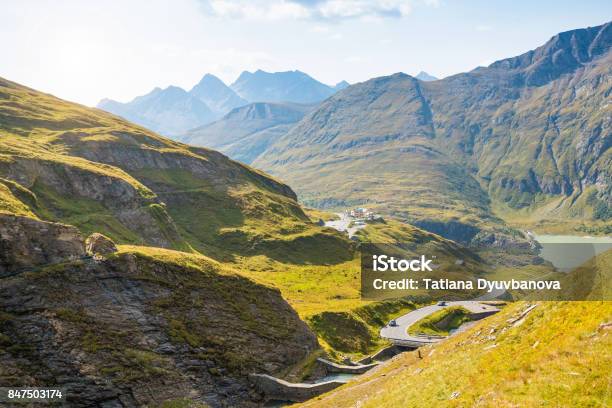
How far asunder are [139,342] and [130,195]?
93.1m

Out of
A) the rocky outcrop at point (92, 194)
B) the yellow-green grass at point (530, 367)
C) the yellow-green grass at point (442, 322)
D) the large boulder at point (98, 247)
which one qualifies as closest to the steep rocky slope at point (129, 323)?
the large boulder at point (98, 247)

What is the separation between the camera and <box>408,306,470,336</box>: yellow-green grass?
10069 cm

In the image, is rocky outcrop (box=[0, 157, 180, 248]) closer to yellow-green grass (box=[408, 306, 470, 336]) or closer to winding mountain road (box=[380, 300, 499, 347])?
winding mountain road (box=[380, 300, 499, 347])

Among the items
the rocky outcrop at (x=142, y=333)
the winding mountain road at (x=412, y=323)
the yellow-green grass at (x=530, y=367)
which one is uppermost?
the yellow-green grass at (x=530, y=367)

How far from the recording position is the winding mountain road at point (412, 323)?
9132 cm

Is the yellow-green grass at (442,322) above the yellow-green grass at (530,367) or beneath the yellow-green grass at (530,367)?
beneath

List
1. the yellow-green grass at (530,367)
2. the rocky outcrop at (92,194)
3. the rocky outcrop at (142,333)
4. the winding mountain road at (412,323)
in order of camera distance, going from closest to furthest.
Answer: the yellow-green grass at (530,367)
the rocky outcrop at (142,333)
the winding mountain road at (412,323)
the rocky outcrop at (92,194)

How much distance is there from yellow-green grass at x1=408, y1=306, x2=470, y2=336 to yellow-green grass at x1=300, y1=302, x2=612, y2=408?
6327cm

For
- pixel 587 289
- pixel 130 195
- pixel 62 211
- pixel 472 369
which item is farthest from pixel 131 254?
pixel 130 195

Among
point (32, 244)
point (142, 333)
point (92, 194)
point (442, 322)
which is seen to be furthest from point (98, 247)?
point (92, 194)

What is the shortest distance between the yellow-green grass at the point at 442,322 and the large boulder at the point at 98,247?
60760 mm

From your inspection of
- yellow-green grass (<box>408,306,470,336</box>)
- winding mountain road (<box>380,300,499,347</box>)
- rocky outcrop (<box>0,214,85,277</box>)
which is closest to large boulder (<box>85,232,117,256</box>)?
rocky outcrop (<box>0,214,85,277</box>)

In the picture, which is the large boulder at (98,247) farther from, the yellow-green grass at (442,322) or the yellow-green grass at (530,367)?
the yellow-green grass at (442,322)

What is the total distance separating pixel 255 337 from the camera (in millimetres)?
72188
